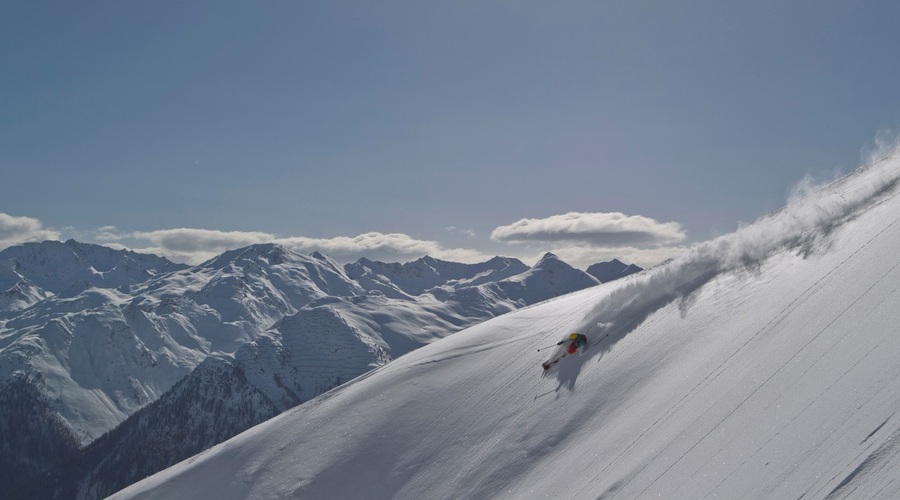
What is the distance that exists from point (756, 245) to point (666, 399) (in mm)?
16199

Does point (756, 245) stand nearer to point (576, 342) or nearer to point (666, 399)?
point (576, 342)

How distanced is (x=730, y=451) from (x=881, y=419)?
17.5 feet

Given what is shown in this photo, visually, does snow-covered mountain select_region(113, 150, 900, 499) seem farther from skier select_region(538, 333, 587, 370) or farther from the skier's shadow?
skier select_region(538, 333, 587, 370)

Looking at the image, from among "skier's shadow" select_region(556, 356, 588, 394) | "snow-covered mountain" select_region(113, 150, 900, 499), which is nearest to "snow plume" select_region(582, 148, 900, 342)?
"snow-covered mountain" select_region(113, 150, 900, 499)

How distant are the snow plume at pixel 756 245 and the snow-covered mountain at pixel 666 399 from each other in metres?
0.17

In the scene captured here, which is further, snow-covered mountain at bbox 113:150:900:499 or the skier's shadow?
the skier's shadow

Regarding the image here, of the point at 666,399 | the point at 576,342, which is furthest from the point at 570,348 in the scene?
the point at 666,399

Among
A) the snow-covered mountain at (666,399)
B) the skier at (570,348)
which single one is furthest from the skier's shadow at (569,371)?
the skier at (570,348)

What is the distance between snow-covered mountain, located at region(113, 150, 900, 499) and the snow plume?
169 millimetres

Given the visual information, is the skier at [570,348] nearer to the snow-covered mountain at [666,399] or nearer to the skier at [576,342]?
the skier at [576,342]

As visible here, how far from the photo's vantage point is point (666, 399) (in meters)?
30.6

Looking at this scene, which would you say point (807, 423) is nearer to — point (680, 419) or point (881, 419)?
point (881, 419)

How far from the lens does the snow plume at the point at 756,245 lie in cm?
3878

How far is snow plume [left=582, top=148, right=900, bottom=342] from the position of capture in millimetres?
38781
